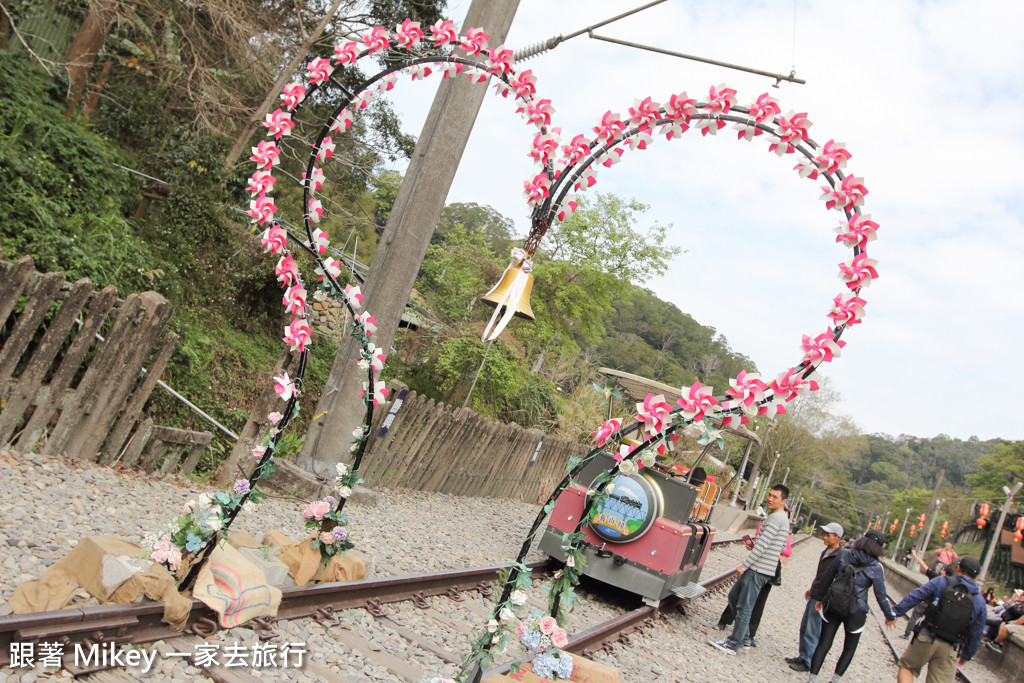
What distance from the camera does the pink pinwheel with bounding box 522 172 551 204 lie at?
177 inches

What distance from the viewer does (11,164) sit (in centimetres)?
935

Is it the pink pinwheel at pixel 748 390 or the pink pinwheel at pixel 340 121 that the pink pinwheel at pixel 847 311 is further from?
the pink pinwheel at pixel 340 121

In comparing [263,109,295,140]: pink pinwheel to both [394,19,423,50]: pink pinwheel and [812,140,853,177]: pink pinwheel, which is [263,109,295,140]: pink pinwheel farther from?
[812,140,853,177]: pink pinwheel

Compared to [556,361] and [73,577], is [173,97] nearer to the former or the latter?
[556,361]

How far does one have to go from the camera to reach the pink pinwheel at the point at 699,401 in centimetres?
331

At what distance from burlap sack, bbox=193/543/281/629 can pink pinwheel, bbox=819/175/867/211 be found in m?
3.78

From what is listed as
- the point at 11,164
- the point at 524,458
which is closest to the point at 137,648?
the point at 11,164

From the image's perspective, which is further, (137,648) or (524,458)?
(524,458)

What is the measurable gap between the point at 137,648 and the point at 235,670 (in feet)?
1.52

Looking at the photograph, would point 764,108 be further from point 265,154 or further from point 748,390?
point 265,154

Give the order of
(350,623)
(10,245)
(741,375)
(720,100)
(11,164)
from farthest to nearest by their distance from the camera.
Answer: (11,164), (10,245), (350,623), (720,100), (741,375)

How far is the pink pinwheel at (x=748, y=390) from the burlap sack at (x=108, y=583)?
298 cm

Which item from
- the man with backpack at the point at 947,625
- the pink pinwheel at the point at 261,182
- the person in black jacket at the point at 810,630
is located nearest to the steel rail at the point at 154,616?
the pink pinwheel at the point at 261,182

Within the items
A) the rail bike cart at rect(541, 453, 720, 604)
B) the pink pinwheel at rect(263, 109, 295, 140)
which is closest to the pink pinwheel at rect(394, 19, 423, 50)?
the pink pinwheel at rect(263, 109, 295, 140)
